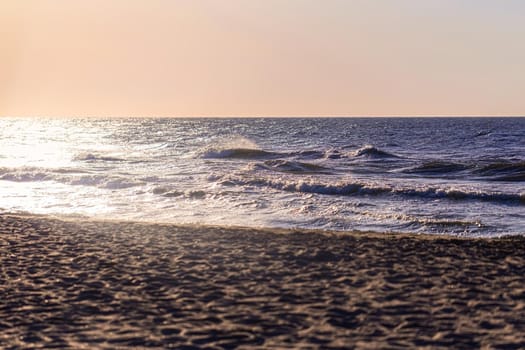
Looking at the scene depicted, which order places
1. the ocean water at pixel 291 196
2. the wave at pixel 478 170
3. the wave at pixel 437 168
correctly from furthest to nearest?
the wave at pixel 437 168
the wave at pixel 478 170
the ocean water at pixel 291 196

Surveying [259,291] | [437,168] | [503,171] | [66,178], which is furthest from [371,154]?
[259,291]

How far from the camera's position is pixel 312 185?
1109 inches

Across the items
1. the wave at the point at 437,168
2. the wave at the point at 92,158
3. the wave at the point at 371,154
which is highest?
the wave at the point at 371,154

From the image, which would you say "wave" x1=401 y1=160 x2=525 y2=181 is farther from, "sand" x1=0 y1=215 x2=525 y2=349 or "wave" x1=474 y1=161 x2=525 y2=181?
"sand" x1=0 y1=215 x2=525 y2=349

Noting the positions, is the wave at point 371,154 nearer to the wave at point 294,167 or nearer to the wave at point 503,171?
the wave at point 294,167

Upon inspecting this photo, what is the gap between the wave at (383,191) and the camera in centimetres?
2516

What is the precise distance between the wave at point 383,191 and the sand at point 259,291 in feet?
31.8

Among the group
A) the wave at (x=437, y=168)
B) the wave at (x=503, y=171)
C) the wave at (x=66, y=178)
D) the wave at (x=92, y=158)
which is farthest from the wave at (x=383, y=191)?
the wave at (x=92, y=158)

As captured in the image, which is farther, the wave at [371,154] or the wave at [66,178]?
the wave at [371,154]

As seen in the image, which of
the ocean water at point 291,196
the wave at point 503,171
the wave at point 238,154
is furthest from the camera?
the wave at point 238,154

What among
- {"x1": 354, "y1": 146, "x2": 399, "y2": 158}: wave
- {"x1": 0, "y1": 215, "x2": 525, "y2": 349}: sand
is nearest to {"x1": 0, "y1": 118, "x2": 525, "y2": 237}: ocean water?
{"x1": 0, "y1": 215, "x2": 525, "y2": 349}: sand

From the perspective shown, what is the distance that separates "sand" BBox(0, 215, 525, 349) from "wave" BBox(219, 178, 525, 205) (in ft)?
31.8

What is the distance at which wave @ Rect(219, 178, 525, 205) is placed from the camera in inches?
990

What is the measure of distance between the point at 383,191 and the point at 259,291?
17175mm
